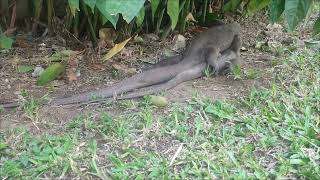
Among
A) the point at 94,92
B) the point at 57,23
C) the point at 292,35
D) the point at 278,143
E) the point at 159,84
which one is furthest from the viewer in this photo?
the point at 292,35

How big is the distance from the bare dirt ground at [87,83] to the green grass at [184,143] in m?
0.11

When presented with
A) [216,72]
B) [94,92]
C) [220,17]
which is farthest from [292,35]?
[94,92]

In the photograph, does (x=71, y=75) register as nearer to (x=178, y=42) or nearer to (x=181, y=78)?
(x=181, y=78)

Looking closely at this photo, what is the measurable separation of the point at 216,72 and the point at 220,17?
1.22 m

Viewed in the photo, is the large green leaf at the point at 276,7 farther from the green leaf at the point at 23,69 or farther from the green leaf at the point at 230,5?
the green leaf at the point at 230,5

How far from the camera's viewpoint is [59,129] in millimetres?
2715

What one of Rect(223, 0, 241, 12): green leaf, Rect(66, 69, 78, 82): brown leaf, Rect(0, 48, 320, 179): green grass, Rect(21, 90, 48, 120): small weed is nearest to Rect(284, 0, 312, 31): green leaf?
Rect(0, 48, 320, 179): green grass

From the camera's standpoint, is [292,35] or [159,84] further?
[292,35]

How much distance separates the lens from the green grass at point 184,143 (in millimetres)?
2365

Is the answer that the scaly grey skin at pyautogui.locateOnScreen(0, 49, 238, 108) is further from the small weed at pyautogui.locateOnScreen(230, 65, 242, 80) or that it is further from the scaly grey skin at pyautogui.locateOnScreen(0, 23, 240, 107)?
the small weed at pyautogui.locateOnScreen(230, 65, 242, 80)

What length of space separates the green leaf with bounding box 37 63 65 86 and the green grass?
55 centimetres

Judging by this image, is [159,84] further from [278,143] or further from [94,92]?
[278,143]

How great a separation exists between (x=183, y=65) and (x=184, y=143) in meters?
1.03

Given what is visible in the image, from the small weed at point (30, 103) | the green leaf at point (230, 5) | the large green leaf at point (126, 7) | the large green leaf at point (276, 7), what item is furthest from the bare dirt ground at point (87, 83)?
the large green leaf at point (126, 7)
